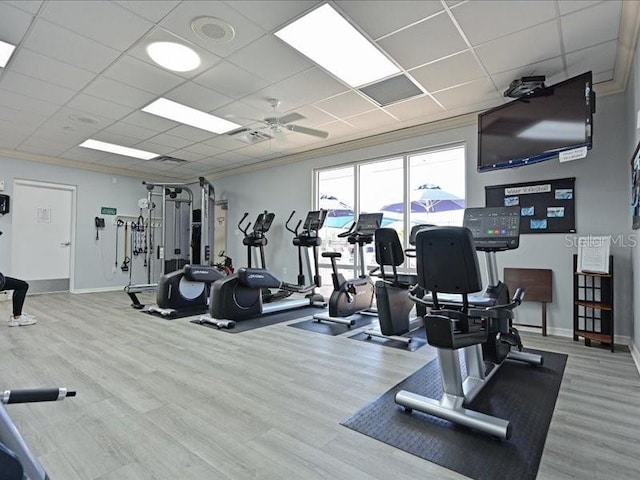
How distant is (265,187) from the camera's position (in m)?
7.66

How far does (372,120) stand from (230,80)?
2.22 m

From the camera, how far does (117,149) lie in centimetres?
663

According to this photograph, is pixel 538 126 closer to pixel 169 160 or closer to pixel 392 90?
pixel 392 90

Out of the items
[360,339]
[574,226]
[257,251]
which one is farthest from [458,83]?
[257,251]

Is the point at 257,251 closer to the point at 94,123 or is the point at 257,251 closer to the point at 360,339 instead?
the point at 94,123

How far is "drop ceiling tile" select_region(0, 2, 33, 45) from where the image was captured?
8.91 ft

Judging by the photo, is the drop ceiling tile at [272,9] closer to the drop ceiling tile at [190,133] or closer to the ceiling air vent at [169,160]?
the drop ceiling tile at [190,133]

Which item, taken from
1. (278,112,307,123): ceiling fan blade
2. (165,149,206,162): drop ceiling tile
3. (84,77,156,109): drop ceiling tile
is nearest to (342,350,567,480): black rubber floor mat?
(278,112,307,123): ceiling fan blade

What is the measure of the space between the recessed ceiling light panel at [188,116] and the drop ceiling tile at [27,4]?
168 centimetres

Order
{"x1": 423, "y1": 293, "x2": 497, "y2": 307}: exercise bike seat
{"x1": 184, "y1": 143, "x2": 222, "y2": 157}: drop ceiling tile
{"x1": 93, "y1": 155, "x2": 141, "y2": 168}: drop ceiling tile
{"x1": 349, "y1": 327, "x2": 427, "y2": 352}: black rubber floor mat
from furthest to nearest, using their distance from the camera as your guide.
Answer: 1. {"x1": 93, "y1": 155, "x2": 141, "y2": 168}: drop ceiling tile
2. {"x1": 184, "y1": 143, "x2": 222, "y2": 157}: drop ceiling tile
3. {"x1": 349, "y1": 327, "x2": 427, "y2": 352}: black rubber floor mat
4. {"x1": 423, "y1": 293, "x2": 497, "y2": 307}: exercise bike seat

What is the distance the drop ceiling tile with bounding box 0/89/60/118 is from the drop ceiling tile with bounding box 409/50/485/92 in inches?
185

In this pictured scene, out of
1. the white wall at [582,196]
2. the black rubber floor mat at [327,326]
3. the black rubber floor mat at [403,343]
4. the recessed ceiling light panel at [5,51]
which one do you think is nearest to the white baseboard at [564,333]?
the white wall at [582,196]

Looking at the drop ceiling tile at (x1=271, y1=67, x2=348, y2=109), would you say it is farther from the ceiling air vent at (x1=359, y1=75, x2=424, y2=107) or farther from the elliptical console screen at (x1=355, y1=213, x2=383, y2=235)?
the elliptical console screen at (x1=355, y1=213, x2=383, y2=235)

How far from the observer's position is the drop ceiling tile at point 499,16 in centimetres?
264
